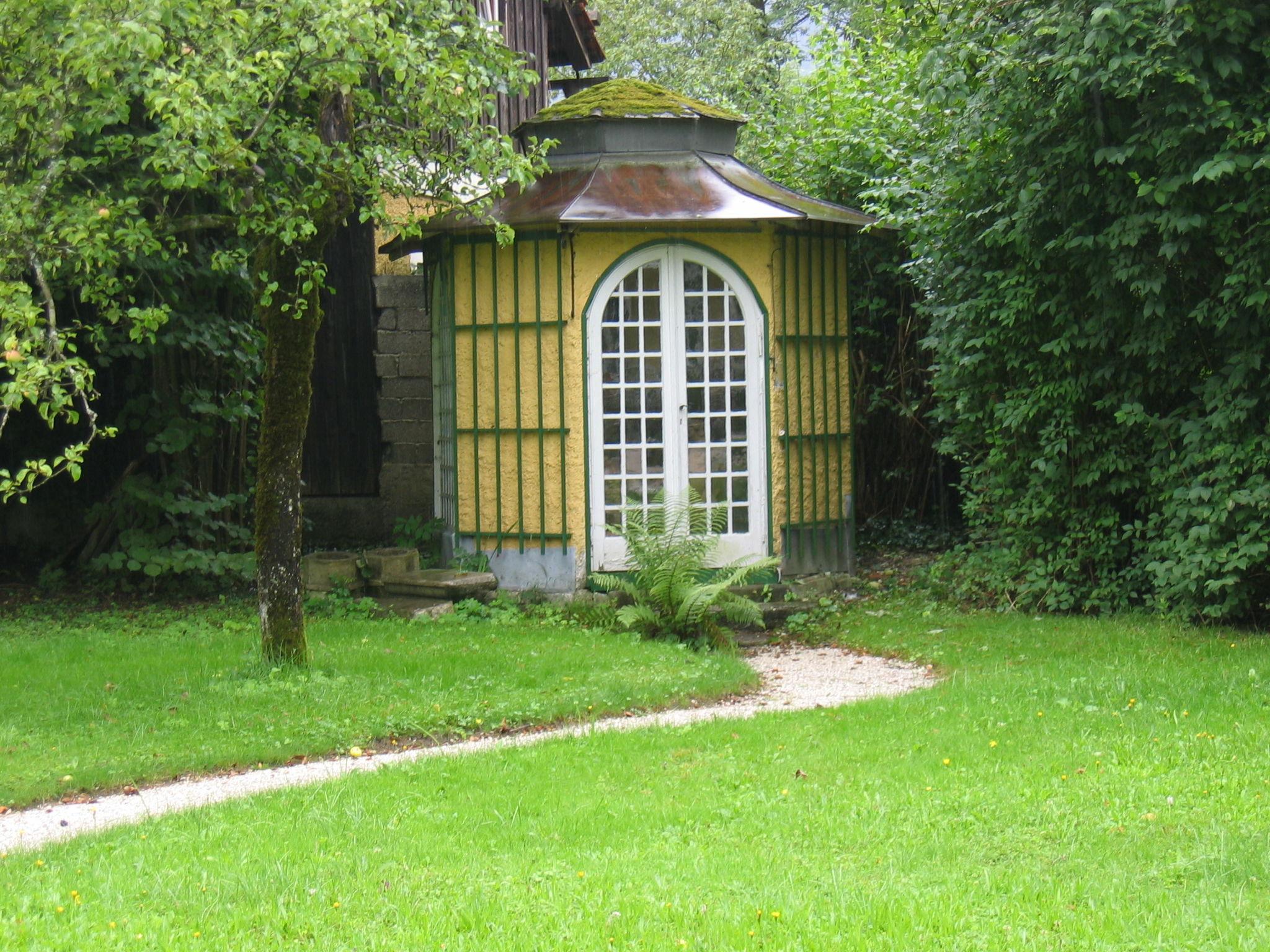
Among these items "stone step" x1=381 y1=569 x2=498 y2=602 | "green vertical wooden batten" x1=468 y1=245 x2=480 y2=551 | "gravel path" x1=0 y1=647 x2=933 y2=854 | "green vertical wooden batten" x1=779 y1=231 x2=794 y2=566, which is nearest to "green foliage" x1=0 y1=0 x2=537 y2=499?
"gravel path" x1=0 y1=647 x2=933 y2=854

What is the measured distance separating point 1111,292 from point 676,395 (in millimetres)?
3544

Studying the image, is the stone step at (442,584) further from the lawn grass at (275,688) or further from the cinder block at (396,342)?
the cinder block at (396,342)

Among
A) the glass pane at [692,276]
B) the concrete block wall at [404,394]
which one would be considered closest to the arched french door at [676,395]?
the glass pane at [692,276]

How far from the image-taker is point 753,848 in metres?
4.90

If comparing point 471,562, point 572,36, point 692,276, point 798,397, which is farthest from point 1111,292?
point 572,36

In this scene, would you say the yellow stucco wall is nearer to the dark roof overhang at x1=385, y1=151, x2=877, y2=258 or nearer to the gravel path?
the dark roof overhang at x1=385, y1=151, x2=877, y2=258

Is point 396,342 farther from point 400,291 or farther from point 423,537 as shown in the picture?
point 423,537

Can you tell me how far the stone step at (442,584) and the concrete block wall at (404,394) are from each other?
240 cm

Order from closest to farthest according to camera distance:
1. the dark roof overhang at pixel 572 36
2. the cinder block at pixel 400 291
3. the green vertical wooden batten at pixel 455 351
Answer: the green vertical wooden batten at pixel 455 351 → the cinder block at pixel 400 291 → the dark roof overhang at pixel 572 36

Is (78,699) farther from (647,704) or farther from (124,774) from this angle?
(647,704)

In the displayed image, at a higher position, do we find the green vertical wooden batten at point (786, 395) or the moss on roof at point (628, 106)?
the moss on roof at point (628, 106)

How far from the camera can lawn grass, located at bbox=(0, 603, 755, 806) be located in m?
6.60

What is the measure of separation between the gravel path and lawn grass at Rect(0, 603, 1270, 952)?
0.31 m

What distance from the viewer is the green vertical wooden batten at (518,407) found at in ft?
36.6
